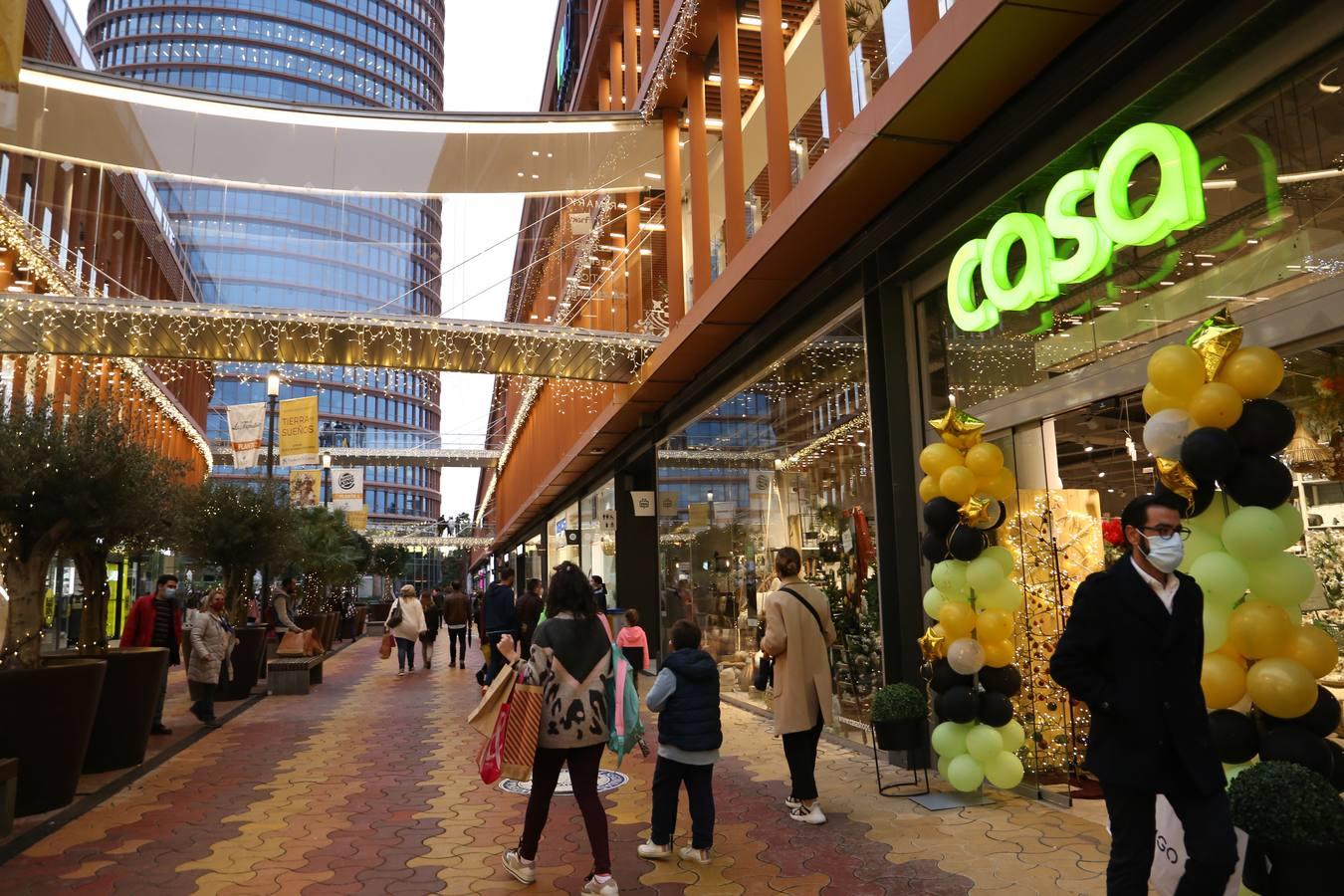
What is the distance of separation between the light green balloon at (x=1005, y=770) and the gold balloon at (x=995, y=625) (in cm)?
76

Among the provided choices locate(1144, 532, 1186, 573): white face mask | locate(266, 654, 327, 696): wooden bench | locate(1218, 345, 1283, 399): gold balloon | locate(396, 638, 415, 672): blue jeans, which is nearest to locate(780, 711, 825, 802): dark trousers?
locate(1144, 532, 1186, 573): white face mask

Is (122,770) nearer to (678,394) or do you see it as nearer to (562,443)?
(678,394)

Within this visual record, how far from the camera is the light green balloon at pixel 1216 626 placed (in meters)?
3.86

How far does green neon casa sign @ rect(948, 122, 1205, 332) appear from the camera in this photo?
4727 millimetres

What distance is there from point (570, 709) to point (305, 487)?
2337cm

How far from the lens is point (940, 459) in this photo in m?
6.31

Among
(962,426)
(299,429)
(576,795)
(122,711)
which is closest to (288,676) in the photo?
(299,429)

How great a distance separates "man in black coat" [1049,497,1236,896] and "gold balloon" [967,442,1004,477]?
2.76 m

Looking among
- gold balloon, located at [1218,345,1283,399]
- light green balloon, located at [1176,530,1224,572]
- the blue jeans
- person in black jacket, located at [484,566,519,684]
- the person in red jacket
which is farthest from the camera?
the blue jeans

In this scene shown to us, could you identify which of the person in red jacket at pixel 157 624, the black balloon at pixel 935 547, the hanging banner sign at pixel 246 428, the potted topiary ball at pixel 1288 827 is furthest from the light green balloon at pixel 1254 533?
the hanging banner sign at pixel 246 428

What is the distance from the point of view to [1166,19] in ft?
15.5

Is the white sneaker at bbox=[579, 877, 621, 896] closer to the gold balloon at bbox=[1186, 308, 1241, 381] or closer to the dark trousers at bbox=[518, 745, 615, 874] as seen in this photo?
the dark trousers at bbox=[518, 745, 615, 874]

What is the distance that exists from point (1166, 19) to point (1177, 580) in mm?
3123

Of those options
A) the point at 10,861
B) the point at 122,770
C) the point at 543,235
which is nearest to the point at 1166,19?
the point at 10,861
